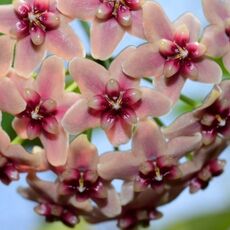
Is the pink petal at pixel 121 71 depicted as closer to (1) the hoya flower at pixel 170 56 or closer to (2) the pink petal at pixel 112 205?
(1) the hoya flower at pixel 170 56

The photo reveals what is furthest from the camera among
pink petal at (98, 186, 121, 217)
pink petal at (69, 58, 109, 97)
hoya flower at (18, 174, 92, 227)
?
hoya flower at (18, 174, 92, 227)

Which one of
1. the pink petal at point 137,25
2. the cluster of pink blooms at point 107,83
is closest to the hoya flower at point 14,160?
the cluster of pink blooms at point 107,83

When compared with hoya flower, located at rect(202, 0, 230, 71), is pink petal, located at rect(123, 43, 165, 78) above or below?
below

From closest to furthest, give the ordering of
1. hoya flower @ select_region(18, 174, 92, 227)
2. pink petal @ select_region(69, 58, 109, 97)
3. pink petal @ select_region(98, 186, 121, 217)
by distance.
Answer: pink petal @ select_region(69, 58, 109, 97) → pink petal @ select_region(98, 186, 121, 217) → hoya flower @ select_region(18, 174, 92, 227)

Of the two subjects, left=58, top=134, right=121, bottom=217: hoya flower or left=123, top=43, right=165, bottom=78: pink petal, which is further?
left=58, top=134, right=121, bottom=217: hoya flower

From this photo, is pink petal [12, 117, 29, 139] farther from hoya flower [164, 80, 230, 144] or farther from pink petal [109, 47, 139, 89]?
hoya flower [164, 80, 230, 144]

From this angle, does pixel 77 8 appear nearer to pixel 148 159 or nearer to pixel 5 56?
A: pixel 5 56

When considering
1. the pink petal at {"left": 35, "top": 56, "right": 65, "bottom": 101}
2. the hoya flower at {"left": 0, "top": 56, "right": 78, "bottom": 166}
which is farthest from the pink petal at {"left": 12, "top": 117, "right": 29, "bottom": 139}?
the pink petal at {"left": 35, "top": 56, "right": 65, "bottom": 101}

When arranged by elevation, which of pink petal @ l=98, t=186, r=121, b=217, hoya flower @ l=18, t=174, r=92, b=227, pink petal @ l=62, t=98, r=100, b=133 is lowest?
hoya flower @ l=18, t=174, r=92, b=227
